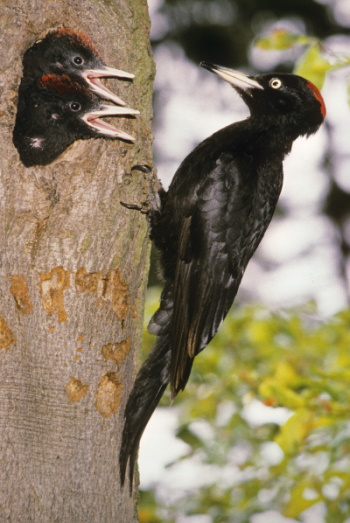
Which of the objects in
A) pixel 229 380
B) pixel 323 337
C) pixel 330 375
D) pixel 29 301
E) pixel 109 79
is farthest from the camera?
pixel 323 337

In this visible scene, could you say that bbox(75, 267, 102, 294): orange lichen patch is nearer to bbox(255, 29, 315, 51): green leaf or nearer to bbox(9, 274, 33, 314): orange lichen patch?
bbox(9, 274, 33, 314): orange lichen patch

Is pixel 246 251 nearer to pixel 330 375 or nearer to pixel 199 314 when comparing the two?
pixel 199 314

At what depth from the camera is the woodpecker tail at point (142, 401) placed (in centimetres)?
218

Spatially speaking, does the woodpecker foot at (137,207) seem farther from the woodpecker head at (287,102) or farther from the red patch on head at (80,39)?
the woodpecker head at (287,102)

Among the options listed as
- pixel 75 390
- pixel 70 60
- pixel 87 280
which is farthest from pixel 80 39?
pixel 75 390

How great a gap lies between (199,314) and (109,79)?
997 mm

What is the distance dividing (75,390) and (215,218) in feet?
3.68

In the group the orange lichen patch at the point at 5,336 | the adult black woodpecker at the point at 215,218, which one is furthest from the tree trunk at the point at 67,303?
the adult black woodpecker at the point at 215,218

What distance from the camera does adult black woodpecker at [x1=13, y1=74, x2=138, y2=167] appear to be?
246 centimetres

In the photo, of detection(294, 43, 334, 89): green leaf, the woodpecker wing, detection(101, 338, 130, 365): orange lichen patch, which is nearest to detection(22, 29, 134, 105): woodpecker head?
the woodpecker wing

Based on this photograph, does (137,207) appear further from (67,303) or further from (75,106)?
(75,106)

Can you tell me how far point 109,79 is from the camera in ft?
8.30

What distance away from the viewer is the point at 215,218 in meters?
2.90

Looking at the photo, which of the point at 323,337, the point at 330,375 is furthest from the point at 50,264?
the point at 323,337
